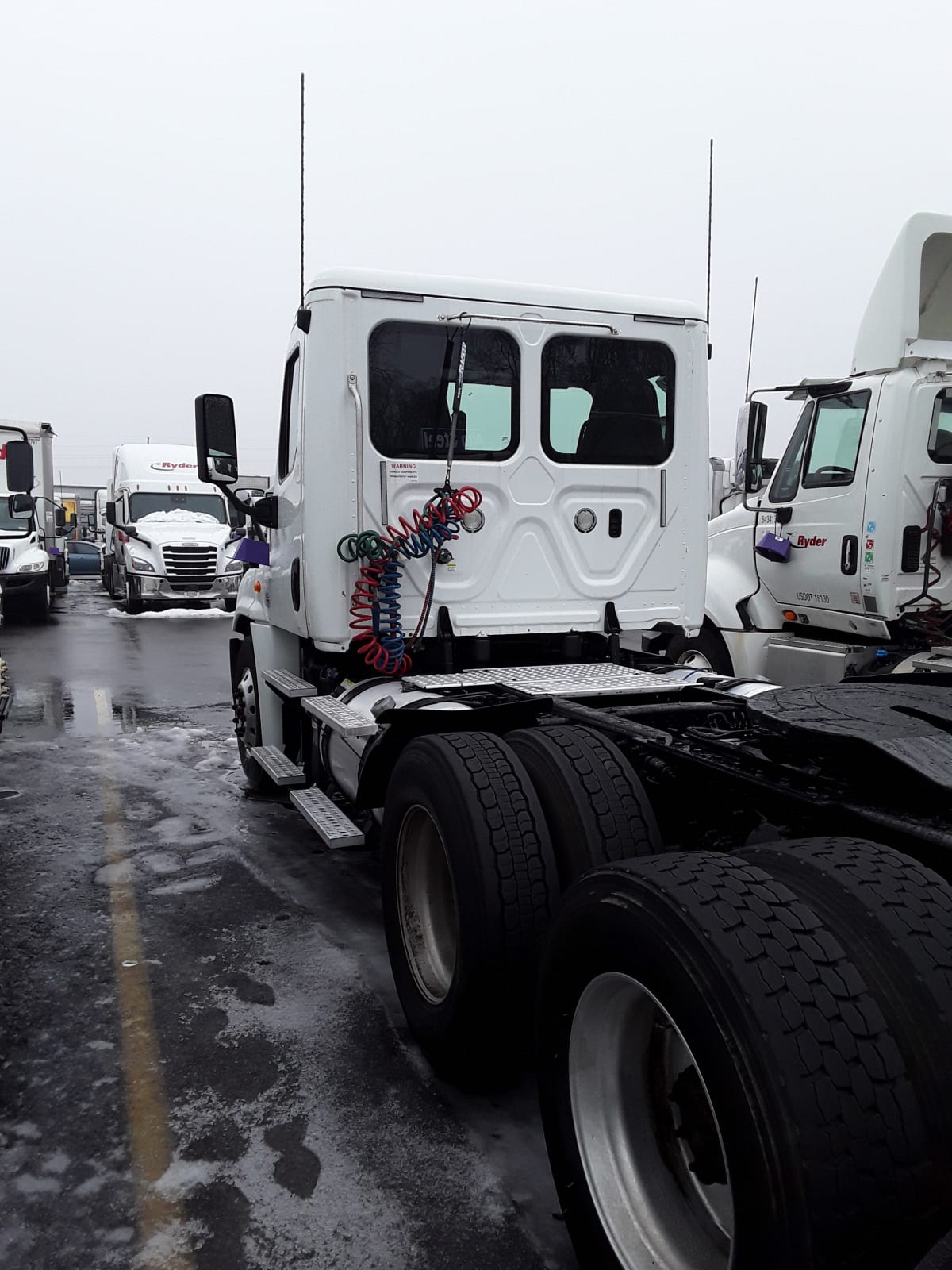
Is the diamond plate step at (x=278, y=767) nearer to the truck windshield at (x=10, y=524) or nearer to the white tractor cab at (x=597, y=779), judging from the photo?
the white tractor cab at (x=597, y=779)

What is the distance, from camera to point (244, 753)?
6.72m

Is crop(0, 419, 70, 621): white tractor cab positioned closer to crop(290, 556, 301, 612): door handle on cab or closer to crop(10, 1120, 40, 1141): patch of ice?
crop(290, 556, 301, 612): door handle on cab

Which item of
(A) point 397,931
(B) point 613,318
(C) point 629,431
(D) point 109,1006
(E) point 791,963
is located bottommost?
(D) point 109,1006

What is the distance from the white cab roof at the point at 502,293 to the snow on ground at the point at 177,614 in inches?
564

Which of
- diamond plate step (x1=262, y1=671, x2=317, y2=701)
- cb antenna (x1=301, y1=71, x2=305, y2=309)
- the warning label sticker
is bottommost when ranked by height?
diamond plate step (x1=262, y1=671, x2=317, y2=701)

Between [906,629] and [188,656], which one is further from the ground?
[906,629]

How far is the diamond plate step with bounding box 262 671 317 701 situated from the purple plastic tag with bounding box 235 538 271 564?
65cm

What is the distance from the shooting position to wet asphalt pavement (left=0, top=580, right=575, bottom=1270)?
2506 millimetres

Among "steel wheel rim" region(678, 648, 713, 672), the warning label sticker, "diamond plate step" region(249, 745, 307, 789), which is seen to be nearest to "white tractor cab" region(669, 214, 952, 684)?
"steel wheel rim" region(678, 648, 713, 672)

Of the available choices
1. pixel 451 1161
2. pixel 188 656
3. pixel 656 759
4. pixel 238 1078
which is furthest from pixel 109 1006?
pixel 188 656

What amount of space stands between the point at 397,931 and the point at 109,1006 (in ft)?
3.63

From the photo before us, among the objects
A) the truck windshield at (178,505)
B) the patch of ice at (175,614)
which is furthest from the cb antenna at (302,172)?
the truck windshield at (178,505)

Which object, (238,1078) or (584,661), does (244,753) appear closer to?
(584,661)

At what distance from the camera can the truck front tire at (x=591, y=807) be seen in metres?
2.90
